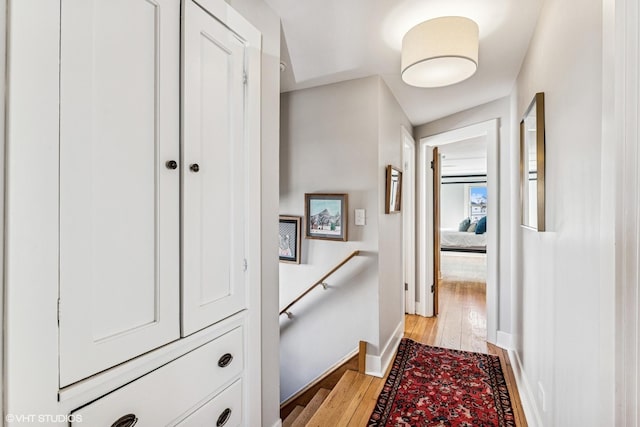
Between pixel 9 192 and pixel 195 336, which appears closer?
pixel 9 192

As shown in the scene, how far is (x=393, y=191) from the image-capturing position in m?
2.67

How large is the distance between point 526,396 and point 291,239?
1914mm

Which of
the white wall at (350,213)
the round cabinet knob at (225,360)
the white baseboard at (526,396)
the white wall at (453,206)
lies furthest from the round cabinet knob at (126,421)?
the white wall at (453,206)

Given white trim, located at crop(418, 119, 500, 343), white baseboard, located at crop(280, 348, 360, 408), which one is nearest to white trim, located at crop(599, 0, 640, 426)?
white baseboard, located at crop(280, 348, 360, 408)

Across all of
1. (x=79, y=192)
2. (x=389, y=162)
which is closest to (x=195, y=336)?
(x=79, y=192)

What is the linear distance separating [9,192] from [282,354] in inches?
97.4

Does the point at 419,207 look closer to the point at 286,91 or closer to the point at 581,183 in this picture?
the point at 286,91

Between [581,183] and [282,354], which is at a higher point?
[581,183]

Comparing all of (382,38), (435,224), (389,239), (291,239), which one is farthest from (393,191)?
(435,224)

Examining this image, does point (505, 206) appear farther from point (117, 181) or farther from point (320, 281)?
point (117, 181)

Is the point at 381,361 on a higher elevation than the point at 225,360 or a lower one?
lower

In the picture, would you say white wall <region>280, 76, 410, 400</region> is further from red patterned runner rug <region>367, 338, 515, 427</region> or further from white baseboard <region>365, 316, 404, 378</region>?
red patterned runner rug <region>367, 338, 515, 427</region>

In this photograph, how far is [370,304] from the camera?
2373 millimetres

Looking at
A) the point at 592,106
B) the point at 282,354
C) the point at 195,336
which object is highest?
the point at 592,106
